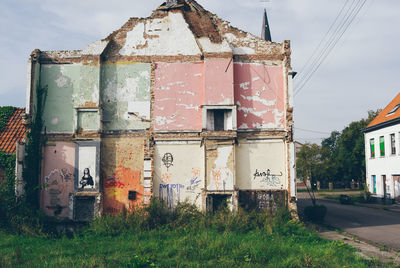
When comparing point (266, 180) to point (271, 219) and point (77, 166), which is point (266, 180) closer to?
point (271, 219)

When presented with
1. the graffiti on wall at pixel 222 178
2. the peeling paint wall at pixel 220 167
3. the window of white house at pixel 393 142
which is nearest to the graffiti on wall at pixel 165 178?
the peeling paint wall at pixel 220 167

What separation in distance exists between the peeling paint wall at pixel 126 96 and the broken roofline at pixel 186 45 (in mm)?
497

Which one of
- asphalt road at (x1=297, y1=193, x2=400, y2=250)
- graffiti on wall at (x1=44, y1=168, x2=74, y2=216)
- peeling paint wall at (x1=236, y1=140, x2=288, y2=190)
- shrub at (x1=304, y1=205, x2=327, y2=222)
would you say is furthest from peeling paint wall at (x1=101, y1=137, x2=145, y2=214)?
asphalt road at (x1=297, y1=193, x2=400, y2=250)

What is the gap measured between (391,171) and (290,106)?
16813 mm

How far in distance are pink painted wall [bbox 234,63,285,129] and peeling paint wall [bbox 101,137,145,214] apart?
4.27m

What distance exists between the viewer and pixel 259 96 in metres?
13.6

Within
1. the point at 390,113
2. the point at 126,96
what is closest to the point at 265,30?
the point at 390,113

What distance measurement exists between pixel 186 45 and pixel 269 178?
6302 mm

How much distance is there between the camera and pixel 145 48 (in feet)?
45.3

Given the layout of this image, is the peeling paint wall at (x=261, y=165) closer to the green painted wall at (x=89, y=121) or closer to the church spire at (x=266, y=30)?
the green painted wall at (x=89, y=121)

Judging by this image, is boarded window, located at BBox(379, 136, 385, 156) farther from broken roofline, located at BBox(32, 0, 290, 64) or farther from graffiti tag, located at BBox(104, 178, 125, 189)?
graffiti tag, located at BBox(104, 178, 125, 189)

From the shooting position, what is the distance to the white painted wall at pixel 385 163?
2486 centimetres

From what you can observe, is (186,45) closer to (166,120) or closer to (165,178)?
(166,120)

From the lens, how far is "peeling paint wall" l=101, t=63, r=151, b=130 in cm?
1345
